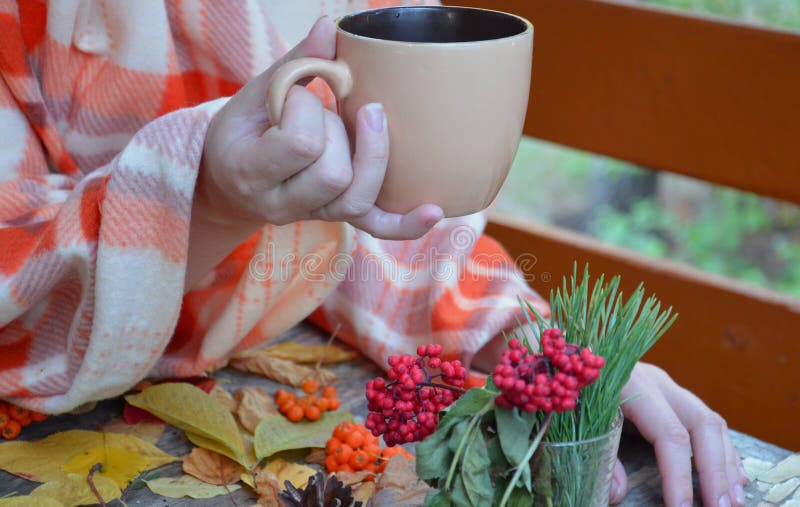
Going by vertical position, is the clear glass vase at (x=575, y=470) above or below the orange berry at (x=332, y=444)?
above

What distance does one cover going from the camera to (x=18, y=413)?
753 mm

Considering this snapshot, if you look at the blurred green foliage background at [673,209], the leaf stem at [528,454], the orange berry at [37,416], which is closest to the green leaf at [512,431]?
the leaf stem at [528,454]

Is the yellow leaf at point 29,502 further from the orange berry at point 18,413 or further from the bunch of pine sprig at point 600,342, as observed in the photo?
the bunch of pine sprig at point 600,342

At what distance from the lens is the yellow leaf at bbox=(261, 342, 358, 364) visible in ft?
2.86

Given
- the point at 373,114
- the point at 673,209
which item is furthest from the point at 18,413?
the point at 673,209

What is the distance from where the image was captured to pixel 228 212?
0.70 meters

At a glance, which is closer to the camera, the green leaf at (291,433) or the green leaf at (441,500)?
the green leaf at (441,500)

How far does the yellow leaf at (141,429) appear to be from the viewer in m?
0.74

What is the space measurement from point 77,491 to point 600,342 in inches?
14.4

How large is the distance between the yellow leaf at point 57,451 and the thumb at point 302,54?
0.27 m

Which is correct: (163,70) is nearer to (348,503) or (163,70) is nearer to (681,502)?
(348,503)

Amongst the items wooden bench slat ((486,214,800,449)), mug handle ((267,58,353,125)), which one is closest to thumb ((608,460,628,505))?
mug handle ((267,58,353,125))

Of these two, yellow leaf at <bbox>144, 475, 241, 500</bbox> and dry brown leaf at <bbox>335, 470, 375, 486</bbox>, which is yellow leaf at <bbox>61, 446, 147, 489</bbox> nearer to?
yellow leaf at <bbox>144, 475, 241, 500</bbox>

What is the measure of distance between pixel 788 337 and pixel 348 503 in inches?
31.6
